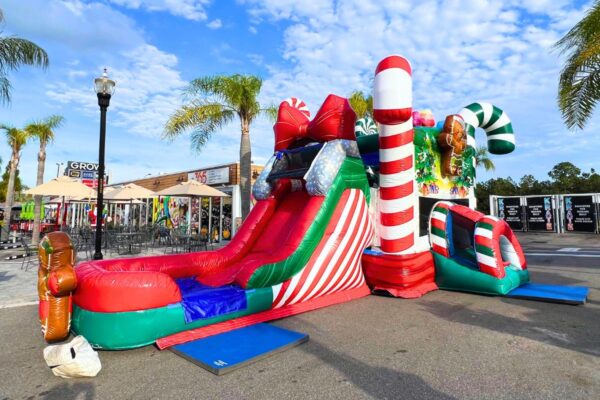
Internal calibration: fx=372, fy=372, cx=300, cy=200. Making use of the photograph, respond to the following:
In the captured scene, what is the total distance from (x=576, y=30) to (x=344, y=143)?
5.64 meters

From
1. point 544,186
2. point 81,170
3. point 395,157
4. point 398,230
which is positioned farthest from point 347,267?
point 544,186

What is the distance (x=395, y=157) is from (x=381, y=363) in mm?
3520

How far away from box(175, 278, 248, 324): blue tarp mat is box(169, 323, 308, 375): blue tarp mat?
25 centimetres

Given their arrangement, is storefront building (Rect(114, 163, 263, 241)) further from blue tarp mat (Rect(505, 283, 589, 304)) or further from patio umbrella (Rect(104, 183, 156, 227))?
blue tarp mat (Rect(505, 283, 589, 304))

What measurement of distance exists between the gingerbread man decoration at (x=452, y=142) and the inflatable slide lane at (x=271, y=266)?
1.90 meters

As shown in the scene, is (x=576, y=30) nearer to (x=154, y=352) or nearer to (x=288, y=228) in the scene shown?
(x=288, y=228)

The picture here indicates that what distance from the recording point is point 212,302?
414 cm

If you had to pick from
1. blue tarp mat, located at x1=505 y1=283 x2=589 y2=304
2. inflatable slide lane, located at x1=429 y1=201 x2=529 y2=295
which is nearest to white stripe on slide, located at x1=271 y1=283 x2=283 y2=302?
inflatable slide lane, located at x1=429 y1=201 x2=529 y2=295

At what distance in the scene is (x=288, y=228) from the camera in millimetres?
6121

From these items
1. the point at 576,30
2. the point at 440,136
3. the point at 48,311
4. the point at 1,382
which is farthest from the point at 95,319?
the point at 576,30

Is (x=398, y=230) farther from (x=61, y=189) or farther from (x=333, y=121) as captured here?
(x=61, y=189)

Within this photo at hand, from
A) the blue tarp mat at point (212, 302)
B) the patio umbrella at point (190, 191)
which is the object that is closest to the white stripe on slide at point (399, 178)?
the blue tarp mat at point (212, 302)

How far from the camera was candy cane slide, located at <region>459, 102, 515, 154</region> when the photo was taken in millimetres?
7957

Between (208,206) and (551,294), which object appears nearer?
(551,294)
